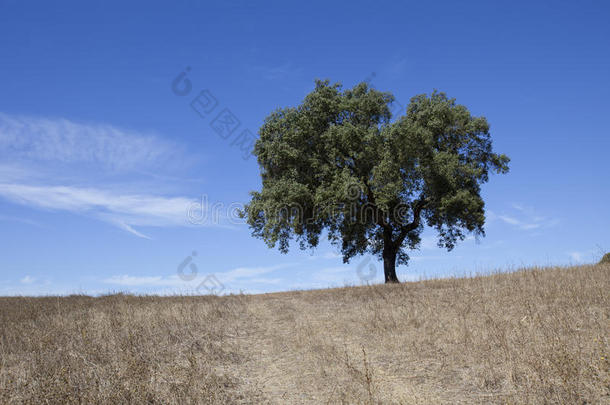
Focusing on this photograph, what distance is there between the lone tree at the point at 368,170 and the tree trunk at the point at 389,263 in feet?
0.22

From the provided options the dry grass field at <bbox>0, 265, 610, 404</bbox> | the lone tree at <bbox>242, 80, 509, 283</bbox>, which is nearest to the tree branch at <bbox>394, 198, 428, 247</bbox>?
the lone tree at <bbox>242, 80, 509, 283</bbox>

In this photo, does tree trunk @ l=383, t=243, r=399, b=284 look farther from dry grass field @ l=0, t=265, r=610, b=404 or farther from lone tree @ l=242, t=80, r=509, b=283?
dry grass field @ l=0, t=265, r=610, b=404

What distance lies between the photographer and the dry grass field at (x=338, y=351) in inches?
271

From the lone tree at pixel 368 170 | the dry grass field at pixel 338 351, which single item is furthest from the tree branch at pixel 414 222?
the dry grass field at pixel 338 351

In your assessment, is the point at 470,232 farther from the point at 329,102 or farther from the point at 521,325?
the point at 521,325

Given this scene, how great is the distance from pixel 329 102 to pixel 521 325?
1983cm

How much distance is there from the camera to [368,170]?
2688cm

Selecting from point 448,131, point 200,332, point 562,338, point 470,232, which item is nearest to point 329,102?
point 448,131

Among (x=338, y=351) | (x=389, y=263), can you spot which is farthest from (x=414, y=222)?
(x=338, y=351)

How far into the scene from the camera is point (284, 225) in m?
26.7

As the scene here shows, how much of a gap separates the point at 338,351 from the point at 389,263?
61.9 feet

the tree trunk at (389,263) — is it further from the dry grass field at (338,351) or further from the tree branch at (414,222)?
the dry grass field at (338,351)

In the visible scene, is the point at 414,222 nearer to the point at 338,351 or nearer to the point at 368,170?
the point at 368,170

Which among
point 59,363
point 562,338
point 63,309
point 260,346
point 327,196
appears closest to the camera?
point 59,363
